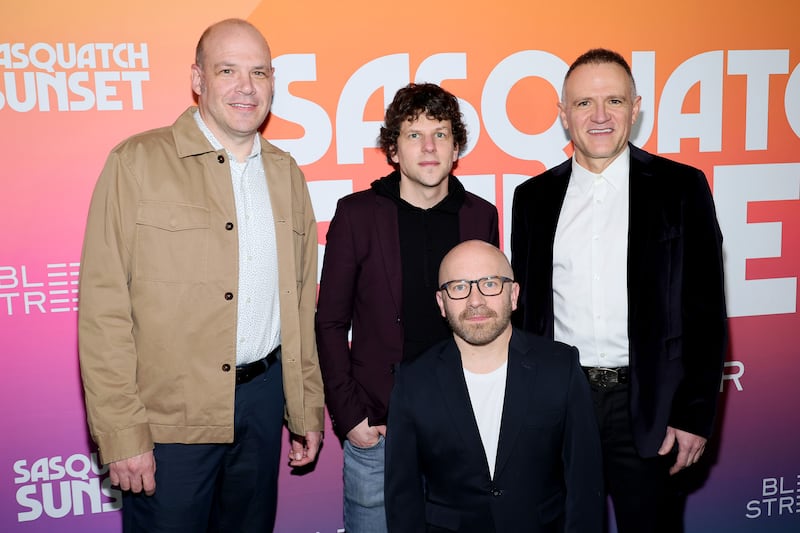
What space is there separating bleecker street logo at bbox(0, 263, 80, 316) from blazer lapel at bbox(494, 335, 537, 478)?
1970 mm

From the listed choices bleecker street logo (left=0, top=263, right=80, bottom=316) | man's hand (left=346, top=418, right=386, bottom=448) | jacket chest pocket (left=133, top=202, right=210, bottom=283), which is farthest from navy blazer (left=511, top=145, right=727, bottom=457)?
bleecker street logo (left=0, top=263, right=80, bottom=316)

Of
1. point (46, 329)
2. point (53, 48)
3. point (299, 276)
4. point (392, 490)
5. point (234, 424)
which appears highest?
point (53, 48)

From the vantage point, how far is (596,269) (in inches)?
99.0

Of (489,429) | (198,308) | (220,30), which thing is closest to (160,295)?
(198,308)

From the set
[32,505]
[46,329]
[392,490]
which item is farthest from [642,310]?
[32,505]

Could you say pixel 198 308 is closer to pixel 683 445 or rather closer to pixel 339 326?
pixel 339 326

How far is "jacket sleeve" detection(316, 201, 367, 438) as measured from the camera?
2516 millimetres

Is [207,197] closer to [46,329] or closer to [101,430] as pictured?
[101,430]

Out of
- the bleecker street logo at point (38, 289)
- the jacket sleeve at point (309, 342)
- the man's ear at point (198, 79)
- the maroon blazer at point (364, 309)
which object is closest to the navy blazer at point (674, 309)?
the maroon blazer at point (364, 309)

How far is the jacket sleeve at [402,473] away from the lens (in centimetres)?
222

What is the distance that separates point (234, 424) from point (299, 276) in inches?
23.7

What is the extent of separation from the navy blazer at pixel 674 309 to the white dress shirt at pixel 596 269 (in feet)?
0.22

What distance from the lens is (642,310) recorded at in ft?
7.95

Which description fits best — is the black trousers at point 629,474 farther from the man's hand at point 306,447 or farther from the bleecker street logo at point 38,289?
the bleecker street logo at point 38,289
